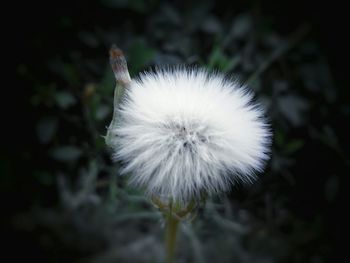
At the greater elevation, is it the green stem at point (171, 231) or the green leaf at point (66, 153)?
the green leaf at point (66, 153)

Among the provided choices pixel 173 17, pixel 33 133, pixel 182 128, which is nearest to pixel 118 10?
pixel 173 17


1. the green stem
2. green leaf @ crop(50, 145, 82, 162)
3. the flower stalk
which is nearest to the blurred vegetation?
green leaf @ crop(50, 145, 82, 162)

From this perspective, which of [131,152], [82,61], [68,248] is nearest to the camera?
[131,152]

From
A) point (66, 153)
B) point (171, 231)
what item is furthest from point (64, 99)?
point (171, 231)

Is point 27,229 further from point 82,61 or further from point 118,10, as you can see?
point 118,10

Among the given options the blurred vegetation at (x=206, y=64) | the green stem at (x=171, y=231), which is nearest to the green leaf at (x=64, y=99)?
the blurred vegetation at (x=206, y=64)

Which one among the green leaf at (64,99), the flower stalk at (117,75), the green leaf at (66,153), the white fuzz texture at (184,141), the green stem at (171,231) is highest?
the green leaf at (64,99)

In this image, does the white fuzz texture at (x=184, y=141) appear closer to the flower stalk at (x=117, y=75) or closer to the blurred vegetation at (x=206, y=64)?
the flower stalk at (x=117, y=75)
